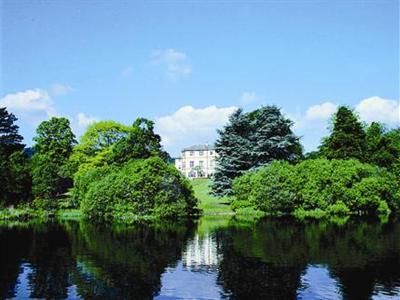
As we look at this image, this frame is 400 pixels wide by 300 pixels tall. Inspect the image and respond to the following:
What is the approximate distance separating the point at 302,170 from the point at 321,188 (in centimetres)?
306

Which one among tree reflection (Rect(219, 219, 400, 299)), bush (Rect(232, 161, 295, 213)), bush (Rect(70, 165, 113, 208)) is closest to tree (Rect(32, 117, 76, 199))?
bush (Rect(70, 165, 113, 208))

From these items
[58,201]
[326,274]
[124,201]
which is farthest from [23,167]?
[326,274]

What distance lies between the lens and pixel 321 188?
180 ft

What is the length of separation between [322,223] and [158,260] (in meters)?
23.7

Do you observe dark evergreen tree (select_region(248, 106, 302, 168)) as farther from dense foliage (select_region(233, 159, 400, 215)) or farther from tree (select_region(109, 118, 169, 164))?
tree (select_region(109, 118, 169, 164))

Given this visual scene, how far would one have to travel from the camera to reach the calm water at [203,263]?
20.4 metres

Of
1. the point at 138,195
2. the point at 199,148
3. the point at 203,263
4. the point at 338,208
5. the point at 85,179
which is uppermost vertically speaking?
the point at 199,148

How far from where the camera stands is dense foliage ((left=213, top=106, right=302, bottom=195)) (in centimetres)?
6359

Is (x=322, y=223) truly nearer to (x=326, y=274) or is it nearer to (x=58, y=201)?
(x=326, y=274)

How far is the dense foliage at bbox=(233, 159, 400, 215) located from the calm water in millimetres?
12649

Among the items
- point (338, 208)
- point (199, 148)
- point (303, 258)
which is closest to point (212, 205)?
point (338, 208)

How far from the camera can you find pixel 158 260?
27234 millimetres

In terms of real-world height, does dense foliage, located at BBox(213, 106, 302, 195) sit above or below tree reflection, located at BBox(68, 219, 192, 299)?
above

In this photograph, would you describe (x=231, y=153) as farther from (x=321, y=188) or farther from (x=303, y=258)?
(x=303, y=258)
